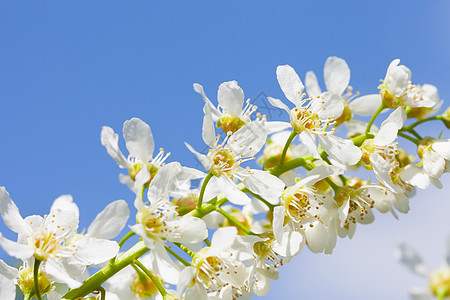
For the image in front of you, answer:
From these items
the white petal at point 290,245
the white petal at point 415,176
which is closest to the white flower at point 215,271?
the white petal at point 290,245

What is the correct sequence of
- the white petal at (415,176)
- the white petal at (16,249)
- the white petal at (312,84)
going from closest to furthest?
the white petal at (16,249), the white petal at (415,176), the white petal at (312,84)

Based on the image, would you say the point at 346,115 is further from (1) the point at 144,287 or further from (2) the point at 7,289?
(2) the point at 7,289

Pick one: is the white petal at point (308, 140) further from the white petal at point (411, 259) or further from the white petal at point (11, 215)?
the white petal at point (11, 215)

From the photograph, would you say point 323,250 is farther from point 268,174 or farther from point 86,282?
point 86,282

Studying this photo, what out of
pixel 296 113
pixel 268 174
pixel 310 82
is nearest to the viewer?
pixel 268 174

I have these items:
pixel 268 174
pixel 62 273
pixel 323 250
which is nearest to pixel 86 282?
pixel 62 273

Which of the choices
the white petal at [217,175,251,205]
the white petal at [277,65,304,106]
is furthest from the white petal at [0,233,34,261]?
the white petal at [277,65,304,106]
